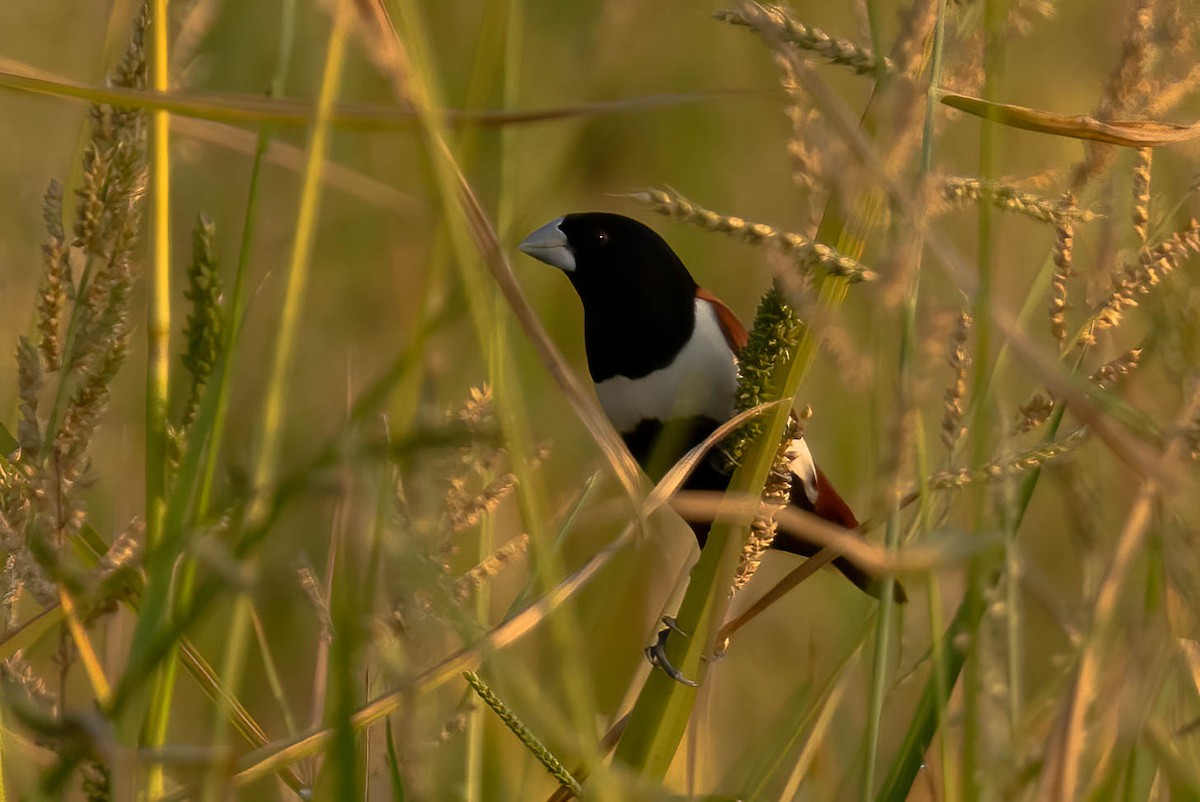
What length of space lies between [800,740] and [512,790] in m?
0.44

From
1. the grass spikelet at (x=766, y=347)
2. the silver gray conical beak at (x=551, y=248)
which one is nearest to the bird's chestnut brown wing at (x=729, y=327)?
the silver gray conical beak at (x=551, y=248)

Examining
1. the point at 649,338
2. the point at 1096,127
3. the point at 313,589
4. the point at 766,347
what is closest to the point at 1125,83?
the point at 1096,127

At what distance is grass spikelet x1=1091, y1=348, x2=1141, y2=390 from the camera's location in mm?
919

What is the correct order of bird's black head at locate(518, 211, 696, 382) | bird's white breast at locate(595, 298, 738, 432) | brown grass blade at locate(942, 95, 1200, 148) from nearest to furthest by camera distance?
brown grass blade at locate(942, 95, 1200, 148), bird's white breast at locate(595, 298, 738, 432), bird's black head at locate(518, 211, 696, 382)

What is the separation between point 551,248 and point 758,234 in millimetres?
1379

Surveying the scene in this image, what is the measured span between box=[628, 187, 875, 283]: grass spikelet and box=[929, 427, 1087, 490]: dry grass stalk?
0.47 ft

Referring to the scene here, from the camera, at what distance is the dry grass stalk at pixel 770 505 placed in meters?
1.04

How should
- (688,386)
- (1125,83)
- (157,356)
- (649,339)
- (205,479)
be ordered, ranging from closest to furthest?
(1125,83), (205,479), (157,356), (688,386), (649,339)

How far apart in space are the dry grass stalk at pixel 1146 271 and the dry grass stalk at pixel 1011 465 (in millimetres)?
82

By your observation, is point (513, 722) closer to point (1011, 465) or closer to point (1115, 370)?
point (1011, 465)

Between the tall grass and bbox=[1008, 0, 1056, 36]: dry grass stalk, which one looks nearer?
the tall grass

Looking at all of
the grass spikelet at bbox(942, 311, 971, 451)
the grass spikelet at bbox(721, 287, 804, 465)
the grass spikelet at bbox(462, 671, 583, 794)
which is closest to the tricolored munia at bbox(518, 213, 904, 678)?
the grass spikelet at bbox(721, 287, 804, 465)

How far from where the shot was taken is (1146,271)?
876mm

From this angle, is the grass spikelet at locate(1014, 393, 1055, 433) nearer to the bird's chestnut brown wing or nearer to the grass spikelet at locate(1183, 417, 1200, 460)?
the grass spikelet at locate(1183, 417, 1200, 460)
